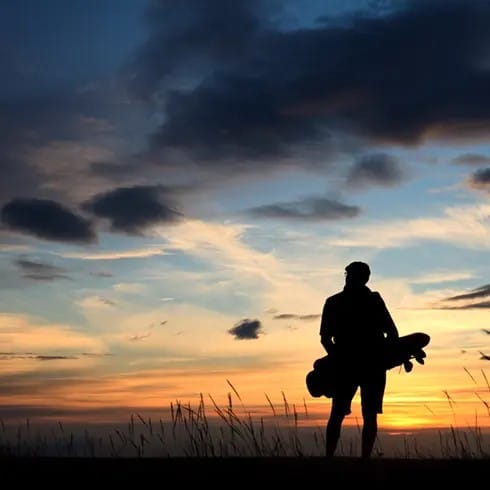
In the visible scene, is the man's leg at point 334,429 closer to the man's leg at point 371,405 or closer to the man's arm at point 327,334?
the man's leg at point 371,405

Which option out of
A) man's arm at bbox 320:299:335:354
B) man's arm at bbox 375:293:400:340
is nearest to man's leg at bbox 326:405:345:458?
man's arm at bbox 320:299:335:354

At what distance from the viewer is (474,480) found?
24.1 feet

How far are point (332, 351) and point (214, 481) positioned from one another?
106 inches

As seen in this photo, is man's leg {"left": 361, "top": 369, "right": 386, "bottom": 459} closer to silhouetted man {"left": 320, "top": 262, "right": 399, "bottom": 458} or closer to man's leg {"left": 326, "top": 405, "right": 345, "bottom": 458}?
silhouetted man {"left": 320, "top": 262, "right": 399, "bottom": 458}

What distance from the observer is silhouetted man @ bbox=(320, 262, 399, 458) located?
9.66m

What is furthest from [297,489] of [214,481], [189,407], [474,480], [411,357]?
[189,407]

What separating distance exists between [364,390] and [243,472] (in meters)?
2.12

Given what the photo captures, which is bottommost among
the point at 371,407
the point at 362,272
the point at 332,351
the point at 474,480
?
the point at 474,480

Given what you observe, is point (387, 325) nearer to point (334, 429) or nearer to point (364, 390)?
point (364, 390)

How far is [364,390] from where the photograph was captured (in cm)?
967

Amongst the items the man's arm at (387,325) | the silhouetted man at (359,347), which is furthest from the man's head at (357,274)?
the man's arm at (387,325)

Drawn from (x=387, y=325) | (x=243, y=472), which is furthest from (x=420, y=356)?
(x=243, y=472)

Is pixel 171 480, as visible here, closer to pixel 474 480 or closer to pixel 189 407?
pixel 474 480

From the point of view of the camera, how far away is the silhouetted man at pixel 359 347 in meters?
9.66
